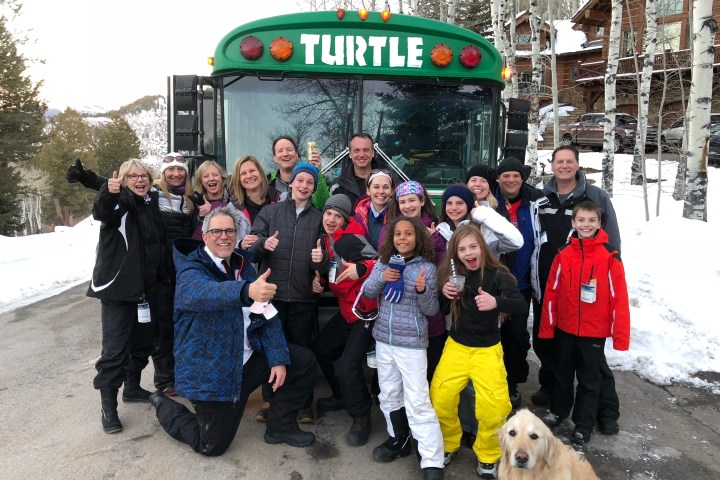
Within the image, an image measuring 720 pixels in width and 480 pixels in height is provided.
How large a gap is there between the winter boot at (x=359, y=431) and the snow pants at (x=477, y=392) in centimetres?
58

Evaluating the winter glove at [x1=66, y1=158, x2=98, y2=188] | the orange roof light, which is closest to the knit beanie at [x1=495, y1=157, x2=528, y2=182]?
the orange roof light

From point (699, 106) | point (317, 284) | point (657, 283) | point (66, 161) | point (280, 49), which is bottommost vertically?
point (657, 283)

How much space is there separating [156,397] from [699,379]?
4456 mm

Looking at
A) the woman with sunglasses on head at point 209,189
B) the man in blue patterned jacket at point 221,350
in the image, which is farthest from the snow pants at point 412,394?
the woman with sunglasses on head at point 209,189

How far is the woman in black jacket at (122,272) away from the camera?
3389 millimetres

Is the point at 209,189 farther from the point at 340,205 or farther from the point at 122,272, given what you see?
the point at 340,205

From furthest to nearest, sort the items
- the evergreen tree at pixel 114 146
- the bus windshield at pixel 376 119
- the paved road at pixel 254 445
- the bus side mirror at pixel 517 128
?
the evergreen tree at pixel 114 146
the bus side mirror at pixel 517 128
the bus windshield at pixel 376 119
the paved road at pixel 254 445

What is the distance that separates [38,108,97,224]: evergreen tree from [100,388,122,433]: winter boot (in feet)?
113

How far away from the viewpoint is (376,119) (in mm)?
4480

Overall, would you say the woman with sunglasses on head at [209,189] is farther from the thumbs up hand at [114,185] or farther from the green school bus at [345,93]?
the thumbs up hand at [114,185]

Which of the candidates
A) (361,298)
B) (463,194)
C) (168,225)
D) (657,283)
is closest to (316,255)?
(361,298)

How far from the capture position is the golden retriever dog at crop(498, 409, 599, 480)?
233 centimetres

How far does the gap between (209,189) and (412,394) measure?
2.29 metres

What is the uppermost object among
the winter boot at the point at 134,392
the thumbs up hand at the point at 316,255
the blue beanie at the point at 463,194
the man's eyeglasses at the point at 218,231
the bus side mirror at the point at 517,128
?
the bus side mirror at the point at 517,128
